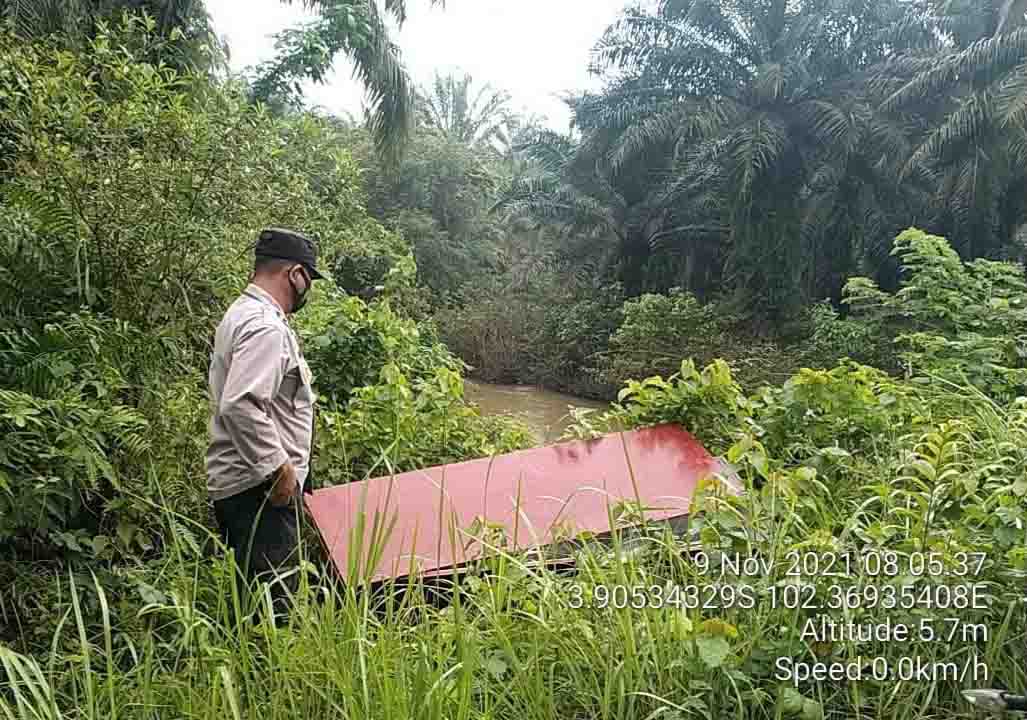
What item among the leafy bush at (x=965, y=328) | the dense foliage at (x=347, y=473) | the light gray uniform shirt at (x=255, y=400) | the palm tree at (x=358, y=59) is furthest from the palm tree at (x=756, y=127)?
the light gray uniform shirt at (x=255, y=400)

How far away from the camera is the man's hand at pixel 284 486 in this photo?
2.75 meters

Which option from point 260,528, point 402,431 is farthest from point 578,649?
point 402,431

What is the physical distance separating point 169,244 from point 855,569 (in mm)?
3585

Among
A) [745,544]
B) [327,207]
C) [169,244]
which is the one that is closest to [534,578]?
[745,544]

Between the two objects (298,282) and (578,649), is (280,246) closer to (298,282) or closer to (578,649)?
(298,282)

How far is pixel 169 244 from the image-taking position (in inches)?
171

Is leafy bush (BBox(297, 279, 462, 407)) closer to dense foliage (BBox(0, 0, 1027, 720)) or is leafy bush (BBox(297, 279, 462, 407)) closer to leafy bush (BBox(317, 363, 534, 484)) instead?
dense foliage (BBox(0, 0, 1027, 720))

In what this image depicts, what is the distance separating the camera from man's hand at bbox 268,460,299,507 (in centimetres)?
275

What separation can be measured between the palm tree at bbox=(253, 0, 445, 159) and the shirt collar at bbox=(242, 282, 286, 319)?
39.8ft

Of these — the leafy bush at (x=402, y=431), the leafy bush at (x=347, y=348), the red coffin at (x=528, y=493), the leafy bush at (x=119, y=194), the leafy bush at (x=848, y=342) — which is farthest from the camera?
the leafy bush at (x=848, y=342)

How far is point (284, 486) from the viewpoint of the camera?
2.75 meters

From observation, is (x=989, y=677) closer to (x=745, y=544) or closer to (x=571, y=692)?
(x=745, y=544)

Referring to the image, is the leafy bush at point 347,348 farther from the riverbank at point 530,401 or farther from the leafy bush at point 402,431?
the riverbank at point 530,401

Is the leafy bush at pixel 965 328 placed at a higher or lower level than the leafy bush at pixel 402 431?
higher
